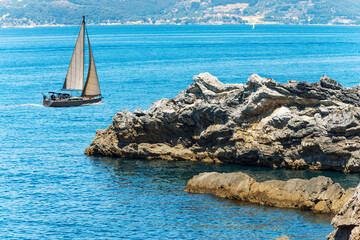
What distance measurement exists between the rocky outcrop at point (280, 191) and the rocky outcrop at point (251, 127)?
723cm

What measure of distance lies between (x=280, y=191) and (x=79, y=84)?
5301cm

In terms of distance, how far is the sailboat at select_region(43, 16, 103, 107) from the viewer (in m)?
A: 77.6

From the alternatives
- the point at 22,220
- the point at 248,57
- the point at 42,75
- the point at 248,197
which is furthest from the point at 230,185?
the point at 248,57

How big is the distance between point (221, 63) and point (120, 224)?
96.0 metres

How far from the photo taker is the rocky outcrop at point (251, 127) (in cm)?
4209

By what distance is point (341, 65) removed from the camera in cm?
11594

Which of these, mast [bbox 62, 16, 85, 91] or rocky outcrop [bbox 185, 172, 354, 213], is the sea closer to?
rocky outcrop [bbox 185, 172, 354, 213]

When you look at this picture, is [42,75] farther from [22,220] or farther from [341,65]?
[22,220]

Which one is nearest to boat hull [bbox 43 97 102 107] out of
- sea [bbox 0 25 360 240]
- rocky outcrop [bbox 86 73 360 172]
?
sea [bbox 0 25 360 240]

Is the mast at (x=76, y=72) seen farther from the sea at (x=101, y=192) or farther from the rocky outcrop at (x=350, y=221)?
the rocky outcrop at (x=350, y=221)

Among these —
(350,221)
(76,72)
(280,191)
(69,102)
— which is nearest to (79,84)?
(76,72)

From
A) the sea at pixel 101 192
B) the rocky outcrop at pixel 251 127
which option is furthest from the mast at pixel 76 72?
the rocky outcrop at pixel 251 127

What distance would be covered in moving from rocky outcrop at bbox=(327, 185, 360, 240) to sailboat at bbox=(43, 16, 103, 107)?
2363 inches

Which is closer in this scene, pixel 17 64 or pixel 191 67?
pixel 191 67
